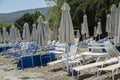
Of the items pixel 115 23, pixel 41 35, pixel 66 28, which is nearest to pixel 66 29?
pixel 66 28

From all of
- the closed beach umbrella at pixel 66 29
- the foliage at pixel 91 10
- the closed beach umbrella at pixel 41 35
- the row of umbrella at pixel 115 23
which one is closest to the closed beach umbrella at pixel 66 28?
the closed beach umbrella at pixel 66 29

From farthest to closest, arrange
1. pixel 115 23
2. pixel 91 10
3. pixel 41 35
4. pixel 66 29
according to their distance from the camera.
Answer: pixel 91 10 < pixel 41 35 < pixel 115 23 < pixel 66 29

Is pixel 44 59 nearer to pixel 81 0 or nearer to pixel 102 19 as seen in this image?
pixel 102 19

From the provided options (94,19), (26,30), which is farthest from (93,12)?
(26,30)

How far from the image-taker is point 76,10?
4200cm

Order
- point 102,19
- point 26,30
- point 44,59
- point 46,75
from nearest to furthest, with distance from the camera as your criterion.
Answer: point 46,75 → point 44,59 → point 26,30 → point 102,19

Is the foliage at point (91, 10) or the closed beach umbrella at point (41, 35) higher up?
the foliage at point (91, 10)

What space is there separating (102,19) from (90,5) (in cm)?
406

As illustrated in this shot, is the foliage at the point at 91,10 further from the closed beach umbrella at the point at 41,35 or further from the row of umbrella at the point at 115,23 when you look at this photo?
the closed beach umbrella at the point at 41,35

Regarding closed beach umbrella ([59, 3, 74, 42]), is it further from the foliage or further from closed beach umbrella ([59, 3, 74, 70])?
the foliage

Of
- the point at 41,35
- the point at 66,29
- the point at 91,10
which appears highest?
the point at 91,10

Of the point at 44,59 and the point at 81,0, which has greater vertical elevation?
the point at 81,0

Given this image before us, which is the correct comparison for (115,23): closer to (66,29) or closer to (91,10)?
(66,29)

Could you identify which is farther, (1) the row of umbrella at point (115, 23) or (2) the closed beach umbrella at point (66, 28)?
(1) the row of umbrella at point (115, 23)
